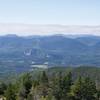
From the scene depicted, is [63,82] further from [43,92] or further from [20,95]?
[20,95]

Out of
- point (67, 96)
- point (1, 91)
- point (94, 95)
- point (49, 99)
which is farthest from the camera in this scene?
point (1, 91)

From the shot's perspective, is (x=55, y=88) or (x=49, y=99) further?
(x=55, y=88)

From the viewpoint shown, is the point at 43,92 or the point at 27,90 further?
the point at 27,90

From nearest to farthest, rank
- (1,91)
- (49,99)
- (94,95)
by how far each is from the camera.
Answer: (49,99)
(94,95)
(1,91)

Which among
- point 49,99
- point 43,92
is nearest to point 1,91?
point 43,92

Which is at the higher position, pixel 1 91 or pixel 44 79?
pixel 44 79

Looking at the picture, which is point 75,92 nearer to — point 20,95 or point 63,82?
point 63,82

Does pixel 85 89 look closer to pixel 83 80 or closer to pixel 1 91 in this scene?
pixel 83 80

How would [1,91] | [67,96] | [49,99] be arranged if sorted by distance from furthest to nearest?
[1,91]
[67,96]
[49,99]

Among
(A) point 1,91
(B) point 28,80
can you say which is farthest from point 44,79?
(A) point 1,91
